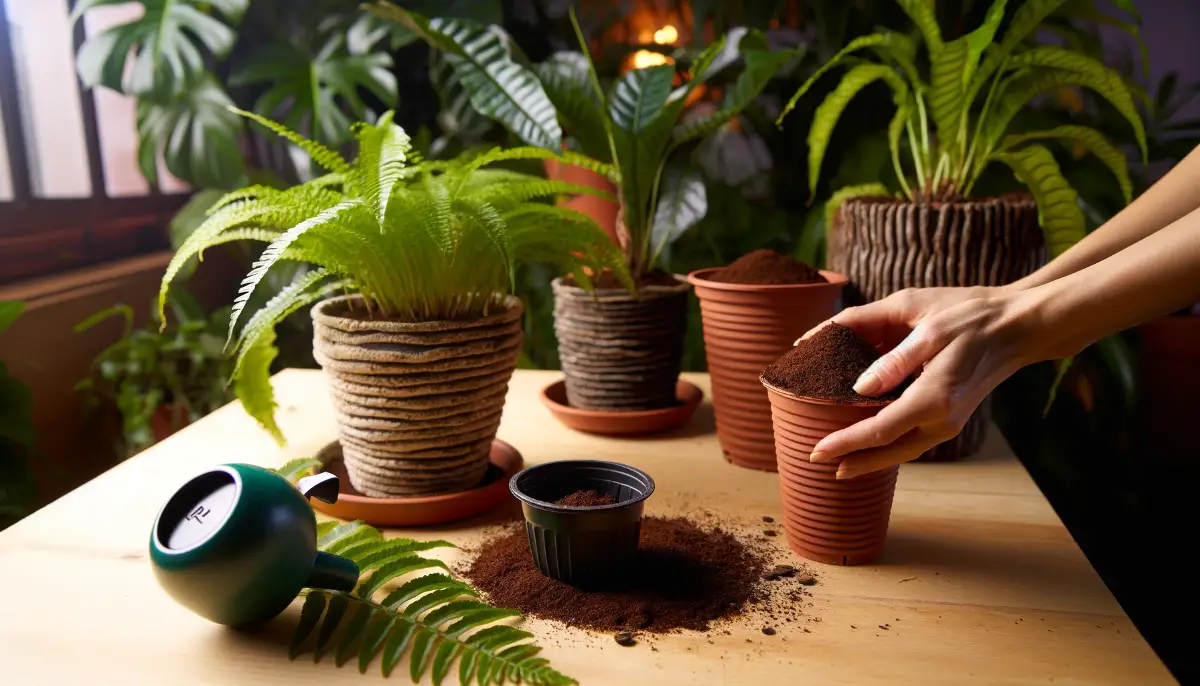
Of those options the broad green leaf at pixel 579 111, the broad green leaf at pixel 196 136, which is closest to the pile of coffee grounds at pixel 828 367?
the broad green leaf at pixel 579 111

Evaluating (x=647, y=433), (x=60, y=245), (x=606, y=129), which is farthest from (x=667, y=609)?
(x=60, y=245)

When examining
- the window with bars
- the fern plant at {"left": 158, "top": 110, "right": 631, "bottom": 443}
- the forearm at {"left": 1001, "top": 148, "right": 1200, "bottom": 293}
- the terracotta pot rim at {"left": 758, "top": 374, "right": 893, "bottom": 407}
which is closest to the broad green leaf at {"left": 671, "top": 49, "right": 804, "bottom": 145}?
the fern plant at {"left": 158, "top": 110, "right": 631, "bottom": 443}

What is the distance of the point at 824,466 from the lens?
2.54 feet

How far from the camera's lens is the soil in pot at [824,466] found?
76 centimetres

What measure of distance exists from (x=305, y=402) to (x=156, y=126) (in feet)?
3.01

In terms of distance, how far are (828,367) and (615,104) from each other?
0.63 metres

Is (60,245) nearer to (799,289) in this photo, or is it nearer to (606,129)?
(606,129)

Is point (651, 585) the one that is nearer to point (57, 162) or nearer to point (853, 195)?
point (853, 195)

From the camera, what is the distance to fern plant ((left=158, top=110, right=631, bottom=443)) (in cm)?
80

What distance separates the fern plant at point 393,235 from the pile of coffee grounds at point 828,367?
0.29m

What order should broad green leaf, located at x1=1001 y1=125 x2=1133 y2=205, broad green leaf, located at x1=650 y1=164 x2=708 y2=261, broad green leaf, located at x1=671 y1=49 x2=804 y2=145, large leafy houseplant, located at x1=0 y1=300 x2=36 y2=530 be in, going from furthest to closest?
1. large leafy houseplant, located at x1=0 y1=300 x2=36 y2=530
2. broad green leaf, located at x1=650 y1=164 x2=708 y2=261
3. broad green leaf, located at x1=671 y1=49 x2=804 y2=145
4. broad green leaf, located at x1=1001 y1=125 x2=1133 y2=205

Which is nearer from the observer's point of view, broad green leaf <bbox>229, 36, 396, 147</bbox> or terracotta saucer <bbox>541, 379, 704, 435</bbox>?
terracotta saucer <bbox>541, 379, 704, 435</bbox>

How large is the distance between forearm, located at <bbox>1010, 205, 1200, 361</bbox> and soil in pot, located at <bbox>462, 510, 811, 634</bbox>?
1.06ft

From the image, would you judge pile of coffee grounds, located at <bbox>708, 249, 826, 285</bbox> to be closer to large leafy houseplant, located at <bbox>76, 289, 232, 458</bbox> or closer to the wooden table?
the wooden table
